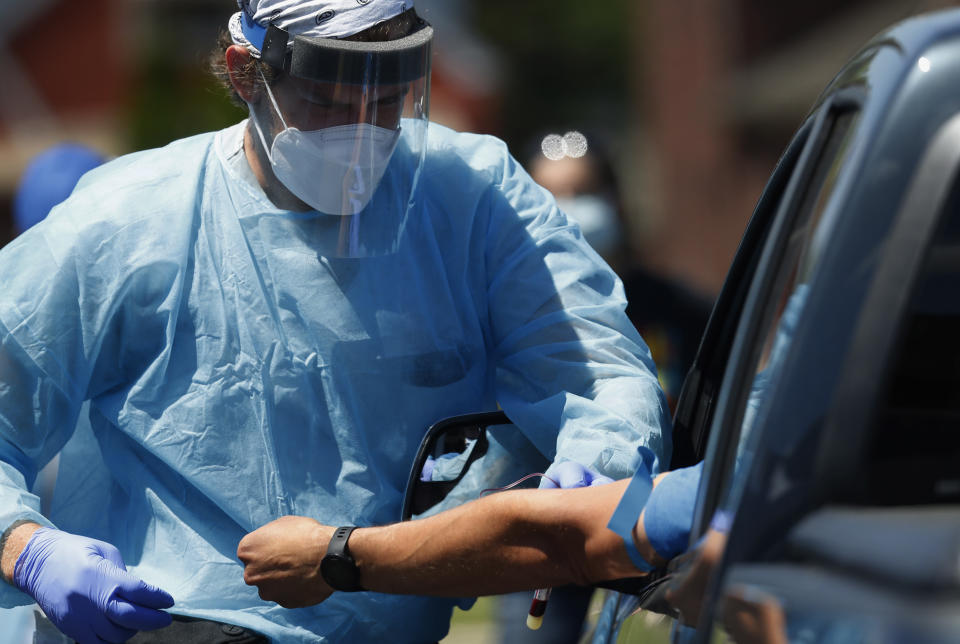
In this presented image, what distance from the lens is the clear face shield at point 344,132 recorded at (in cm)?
240

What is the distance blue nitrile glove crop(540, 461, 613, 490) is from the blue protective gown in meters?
0.12

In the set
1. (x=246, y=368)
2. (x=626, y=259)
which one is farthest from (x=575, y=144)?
(x=246, y=368)

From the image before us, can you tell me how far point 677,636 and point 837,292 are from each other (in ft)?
1.68

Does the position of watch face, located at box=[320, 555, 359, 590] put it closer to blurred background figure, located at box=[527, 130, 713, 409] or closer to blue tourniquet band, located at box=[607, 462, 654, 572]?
blue tourniquet band, located at box=[607, 462, 654, 572]

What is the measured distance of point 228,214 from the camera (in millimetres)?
2438

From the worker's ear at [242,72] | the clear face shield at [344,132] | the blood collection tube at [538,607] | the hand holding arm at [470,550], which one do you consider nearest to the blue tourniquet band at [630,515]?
the hand holding arm at [470,550]

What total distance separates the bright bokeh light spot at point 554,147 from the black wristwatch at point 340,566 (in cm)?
282

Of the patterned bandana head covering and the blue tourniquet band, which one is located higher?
the patterned bandana head covering

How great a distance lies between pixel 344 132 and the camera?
8.01ft

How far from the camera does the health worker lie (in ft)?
7.67

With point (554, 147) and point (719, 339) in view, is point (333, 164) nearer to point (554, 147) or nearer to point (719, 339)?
point (719, 339)

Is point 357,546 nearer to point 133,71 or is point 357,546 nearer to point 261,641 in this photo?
point 261,641

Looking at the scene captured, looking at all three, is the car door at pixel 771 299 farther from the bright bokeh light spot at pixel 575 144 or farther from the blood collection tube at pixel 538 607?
the bright bokeh light spot at pixel 575 144

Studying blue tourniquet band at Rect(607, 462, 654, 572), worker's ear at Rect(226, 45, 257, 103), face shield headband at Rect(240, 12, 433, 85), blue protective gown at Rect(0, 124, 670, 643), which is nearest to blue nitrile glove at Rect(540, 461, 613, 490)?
blue protective gown at Rect(0, 124, 670, 643)
